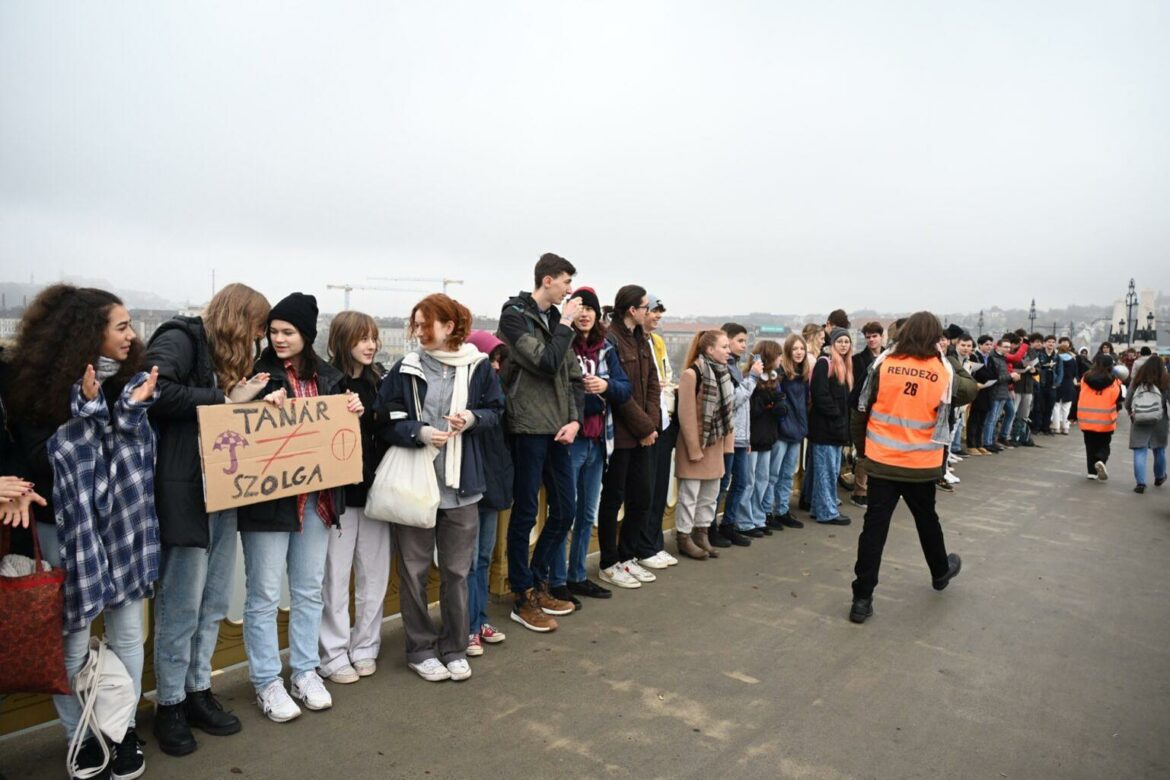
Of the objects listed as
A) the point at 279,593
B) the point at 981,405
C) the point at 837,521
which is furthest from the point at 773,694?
the point at 981,405

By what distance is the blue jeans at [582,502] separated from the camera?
513cm

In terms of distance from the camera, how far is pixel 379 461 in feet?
13.7

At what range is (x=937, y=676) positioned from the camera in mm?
4262

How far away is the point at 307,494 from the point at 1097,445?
455 inches

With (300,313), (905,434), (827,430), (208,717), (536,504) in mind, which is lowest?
(208,717)

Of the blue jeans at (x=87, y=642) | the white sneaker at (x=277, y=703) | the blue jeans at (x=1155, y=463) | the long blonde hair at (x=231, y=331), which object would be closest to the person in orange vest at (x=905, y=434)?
the white sneaker at (x=277, y=703)

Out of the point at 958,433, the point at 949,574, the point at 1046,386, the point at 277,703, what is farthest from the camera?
the point at 1046,386

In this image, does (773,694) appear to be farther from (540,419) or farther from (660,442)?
(660,442)

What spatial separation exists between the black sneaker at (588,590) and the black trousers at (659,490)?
68 centimetres

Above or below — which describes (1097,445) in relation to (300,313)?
below

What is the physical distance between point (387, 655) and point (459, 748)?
1153 millimetres

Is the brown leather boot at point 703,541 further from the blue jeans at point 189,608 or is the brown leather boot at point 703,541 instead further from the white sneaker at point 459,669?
the blue jeans at point 189,608

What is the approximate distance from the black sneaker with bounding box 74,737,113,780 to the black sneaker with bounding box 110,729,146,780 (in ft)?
0.10

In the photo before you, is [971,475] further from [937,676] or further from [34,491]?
[34,491]
